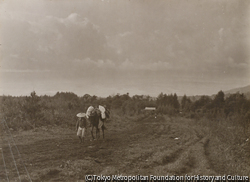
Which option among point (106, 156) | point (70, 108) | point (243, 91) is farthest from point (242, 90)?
point (70, 108)

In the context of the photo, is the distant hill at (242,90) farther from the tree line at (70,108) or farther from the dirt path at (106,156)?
the dirt path at (106,156)

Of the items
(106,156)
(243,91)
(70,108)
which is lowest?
(106,156)

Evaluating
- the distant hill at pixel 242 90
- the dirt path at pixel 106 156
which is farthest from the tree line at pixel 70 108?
the dirt path at pixel 106 156

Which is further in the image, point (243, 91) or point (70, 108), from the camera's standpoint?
point (70, 108)

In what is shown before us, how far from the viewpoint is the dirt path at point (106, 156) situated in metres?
5.87

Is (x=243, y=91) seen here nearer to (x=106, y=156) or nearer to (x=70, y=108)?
(x=106, y=156)

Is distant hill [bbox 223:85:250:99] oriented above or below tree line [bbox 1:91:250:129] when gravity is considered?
above

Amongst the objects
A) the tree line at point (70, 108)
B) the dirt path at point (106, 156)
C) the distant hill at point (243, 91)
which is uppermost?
the distant hill at point (243, 91)

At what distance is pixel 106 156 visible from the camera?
7129 mm

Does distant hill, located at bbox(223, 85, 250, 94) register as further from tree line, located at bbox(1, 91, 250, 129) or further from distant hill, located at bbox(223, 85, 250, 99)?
tree line, located at bbox(1, 91, 250, 129)

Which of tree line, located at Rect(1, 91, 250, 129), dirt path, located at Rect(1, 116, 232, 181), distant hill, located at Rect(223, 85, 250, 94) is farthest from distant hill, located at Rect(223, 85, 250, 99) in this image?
dirt path, located at Rect(1, 116, 232, 181)

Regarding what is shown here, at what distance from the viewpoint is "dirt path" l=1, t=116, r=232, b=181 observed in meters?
5.87

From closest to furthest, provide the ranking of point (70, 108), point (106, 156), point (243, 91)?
point (106, 156) → point (243, 91) → point (70, 108)

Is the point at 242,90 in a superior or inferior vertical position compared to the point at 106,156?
superior
